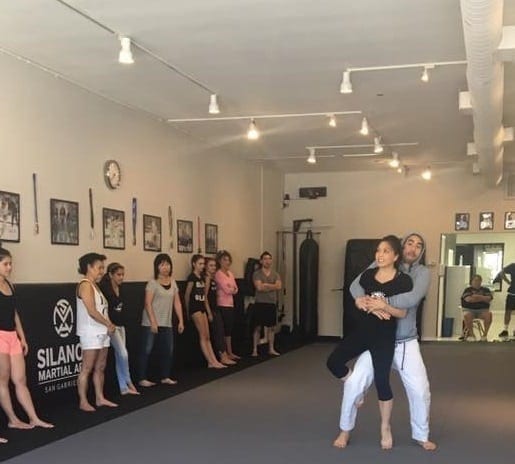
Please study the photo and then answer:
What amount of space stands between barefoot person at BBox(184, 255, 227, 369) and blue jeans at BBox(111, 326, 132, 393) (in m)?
1.62

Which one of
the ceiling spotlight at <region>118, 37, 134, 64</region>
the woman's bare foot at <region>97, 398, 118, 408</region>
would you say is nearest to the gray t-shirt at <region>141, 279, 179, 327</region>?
the woman's bare foot at <region>97, 398, 118, 408</region>

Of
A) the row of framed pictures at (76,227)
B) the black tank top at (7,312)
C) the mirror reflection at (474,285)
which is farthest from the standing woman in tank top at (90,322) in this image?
the mirror reflection at (474,285)

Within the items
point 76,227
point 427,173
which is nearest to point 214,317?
point 76,227

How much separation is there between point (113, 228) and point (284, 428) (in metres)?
2.82

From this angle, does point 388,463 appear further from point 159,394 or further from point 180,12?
point 180,12

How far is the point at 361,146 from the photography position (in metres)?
9.29

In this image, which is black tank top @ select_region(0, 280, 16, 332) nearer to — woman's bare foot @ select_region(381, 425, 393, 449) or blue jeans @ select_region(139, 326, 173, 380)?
blue jeans @ select_region(139, 326, 173, 380)

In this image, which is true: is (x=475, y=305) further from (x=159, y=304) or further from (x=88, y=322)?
(x=88, y=322)

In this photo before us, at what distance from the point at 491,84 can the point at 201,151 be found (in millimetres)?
4495

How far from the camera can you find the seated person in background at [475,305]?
11328 millimetres

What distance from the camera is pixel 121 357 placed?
6090 millimetres

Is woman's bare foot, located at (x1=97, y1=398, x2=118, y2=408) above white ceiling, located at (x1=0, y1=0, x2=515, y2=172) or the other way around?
the other way around

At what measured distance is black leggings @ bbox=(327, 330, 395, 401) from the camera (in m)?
4.13

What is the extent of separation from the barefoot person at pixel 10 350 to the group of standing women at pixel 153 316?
2.35 feet
